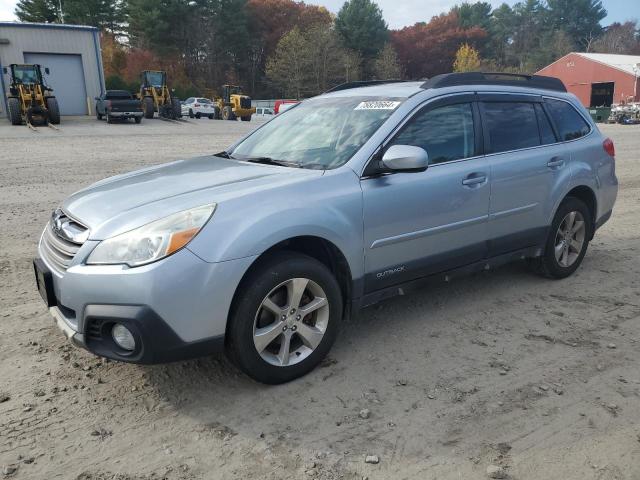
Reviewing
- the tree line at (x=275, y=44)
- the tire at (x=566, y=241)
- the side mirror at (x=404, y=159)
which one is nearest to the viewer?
the side mirror at (x=404, y=159)

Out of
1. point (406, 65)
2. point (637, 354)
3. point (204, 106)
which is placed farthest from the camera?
point (406, 65)

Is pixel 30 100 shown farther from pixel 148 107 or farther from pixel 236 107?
pixel 236 107

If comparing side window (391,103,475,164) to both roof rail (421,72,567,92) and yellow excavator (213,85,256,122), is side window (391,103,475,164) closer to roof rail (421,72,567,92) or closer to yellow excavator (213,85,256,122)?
roof rail (421,72,567,92)

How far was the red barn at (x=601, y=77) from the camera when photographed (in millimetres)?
52562

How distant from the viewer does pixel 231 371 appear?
3330 mm

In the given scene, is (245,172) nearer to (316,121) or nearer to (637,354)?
(316,121)

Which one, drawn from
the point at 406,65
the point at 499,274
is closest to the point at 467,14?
the point at 406,65

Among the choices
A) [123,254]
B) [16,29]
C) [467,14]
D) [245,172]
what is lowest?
[123,254]

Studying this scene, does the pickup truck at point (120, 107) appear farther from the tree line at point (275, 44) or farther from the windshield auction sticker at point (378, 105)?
the windshield auction sticker at point (378, 105)

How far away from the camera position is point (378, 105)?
3834mm

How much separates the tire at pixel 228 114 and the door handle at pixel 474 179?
3520 cm

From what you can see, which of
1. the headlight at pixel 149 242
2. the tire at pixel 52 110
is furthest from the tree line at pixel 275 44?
the headlight at pixel 149 242

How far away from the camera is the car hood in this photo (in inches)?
→ 113

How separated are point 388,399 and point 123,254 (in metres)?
1.64
